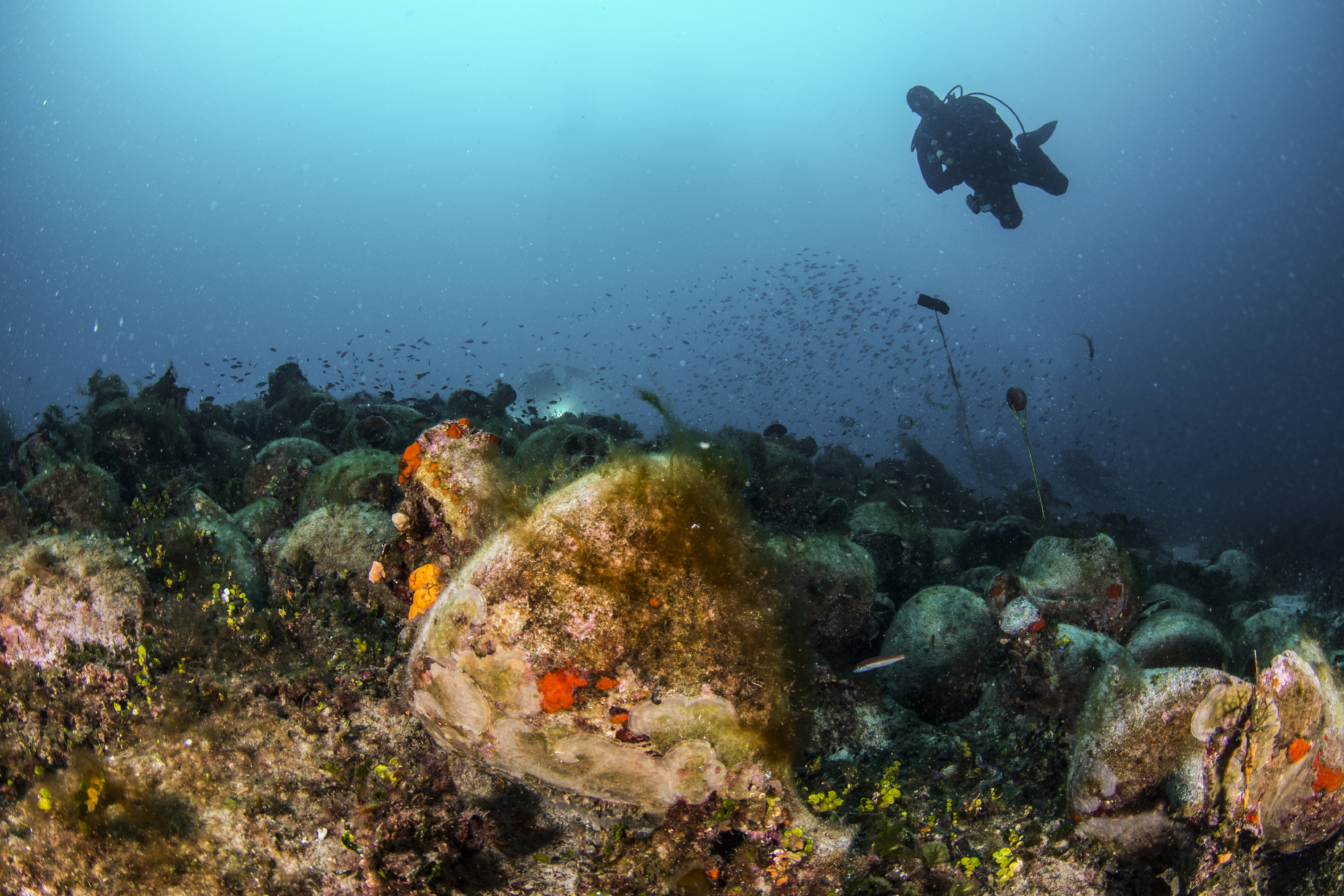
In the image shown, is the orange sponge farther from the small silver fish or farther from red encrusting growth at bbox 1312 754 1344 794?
red encrusting growth at bbox 1312 754 1344 794

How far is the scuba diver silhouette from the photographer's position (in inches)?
579

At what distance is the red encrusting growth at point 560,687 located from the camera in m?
2.60

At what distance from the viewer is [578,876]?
2.77m

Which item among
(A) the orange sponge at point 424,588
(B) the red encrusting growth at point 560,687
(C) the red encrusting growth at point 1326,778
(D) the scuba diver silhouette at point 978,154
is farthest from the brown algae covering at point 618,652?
(D) the scuba diver silhouette at point 978,154

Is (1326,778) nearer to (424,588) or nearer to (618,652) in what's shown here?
(618,652)

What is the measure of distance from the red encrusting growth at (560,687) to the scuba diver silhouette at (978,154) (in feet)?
53.7

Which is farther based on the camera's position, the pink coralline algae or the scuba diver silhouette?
the scuba diver silhouette

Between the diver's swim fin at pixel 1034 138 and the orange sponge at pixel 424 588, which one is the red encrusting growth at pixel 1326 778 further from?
the diver's swim fin at pixel 1034 138

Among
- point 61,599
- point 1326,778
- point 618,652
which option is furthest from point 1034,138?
point 61,599

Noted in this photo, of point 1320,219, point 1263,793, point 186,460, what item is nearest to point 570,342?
point 186,460

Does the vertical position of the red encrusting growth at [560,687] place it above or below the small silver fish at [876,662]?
below

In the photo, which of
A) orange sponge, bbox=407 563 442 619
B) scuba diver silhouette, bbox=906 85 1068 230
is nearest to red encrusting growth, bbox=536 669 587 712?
orange sponge, bbox=407 563 442 619

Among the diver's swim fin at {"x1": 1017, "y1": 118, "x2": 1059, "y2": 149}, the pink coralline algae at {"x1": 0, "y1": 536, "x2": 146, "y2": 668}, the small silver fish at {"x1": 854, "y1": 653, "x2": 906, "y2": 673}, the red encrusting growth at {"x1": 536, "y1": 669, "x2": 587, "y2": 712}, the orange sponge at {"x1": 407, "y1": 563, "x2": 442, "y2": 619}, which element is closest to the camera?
the red encrusting growth at {"x1": 536, "y1": 669, "x2": 587, "y2": 712}

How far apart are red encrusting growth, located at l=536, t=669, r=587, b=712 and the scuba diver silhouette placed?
1638cm
